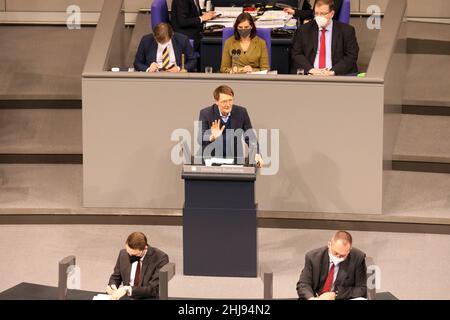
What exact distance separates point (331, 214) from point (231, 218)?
1.40 meters

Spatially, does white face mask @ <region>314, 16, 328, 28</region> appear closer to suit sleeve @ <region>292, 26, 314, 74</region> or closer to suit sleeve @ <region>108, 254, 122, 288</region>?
suit sleeve @ <region>292, 26, 314, 74</region>

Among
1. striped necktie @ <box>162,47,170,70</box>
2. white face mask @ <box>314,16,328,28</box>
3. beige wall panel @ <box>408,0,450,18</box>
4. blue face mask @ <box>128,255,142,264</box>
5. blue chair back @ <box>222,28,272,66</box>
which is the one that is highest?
beige wall panel @ <box>408,0,450,18</box>

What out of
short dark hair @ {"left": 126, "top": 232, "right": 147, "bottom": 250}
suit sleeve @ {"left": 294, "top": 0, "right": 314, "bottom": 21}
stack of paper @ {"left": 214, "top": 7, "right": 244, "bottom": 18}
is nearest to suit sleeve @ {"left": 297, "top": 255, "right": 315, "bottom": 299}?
short dark hair @ {"left": 126, "top": 232, "right": 147, "bottom": 250}

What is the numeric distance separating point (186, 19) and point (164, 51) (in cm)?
96

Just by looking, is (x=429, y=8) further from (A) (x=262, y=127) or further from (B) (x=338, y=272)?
(B) (x=338, y=272)

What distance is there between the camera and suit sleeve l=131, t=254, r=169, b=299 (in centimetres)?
938

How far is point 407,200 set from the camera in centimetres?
1226

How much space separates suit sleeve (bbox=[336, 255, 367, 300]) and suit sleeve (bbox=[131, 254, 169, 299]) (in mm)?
1233

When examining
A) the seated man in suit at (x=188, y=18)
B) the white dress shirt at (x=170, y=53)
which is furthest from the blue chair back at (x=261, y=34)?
the seated man in suit at (x=188, y=18)

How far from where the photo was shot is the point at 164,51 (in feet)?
41.6

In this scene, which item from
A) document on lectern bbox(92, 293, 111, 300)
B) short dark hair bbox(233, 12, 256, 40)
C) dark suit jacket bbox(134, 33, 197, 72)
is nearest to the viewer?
document on lectern bbox(92, 293, 111, 300)

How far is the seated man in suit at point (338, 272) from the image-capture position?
30.8 feet

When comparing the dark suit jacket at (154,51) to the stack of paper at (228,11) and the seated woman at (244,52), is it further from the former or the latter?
the stack of paper at (228,11)

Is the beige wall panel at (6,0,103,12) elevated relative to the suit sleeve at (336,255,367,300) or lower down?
elevated
